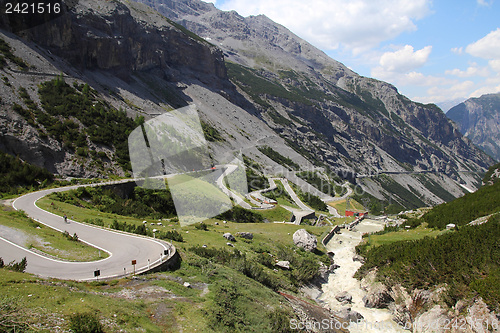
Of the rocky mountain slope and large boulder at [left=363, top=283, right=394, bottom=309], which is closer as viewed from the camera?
large boulder at [left=363, top=283, right=394, bottom=309]

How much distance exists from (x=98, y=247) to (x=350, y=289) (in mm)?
16270

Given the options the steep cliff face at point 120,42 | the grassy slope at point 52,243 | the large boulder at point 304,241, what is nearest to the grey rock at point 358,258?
the large boulder at point 304,241

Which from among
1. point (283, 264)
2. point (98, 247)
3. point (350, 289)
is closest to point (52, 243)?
point (98, 247)

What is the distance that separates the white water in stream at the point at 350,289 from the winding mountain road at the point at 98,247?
10.8 meters

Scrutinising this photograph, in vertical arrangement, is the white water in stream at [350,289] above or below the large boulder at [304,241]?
below

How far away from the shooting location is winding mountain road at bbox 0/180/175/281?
37.8 feet

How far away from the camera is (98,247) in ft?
49.0

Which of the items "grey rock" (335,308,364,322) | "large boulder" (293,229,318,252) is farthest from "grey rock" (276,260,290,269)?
"large boulder" (293,229,318,252)

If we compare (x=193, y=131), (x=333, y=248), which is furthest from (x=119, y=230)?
(x=193, y=131)

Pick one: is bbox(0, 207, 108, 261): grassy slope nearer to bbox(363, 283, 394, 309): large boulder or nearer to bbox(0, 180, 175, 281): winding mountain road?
bbox(0, 180, 175, 281): winding mountain road

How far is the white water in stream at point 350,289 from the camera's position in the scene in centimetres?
1559

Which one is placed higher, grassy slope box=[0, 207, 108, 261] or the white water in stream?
grassy slope box=[0, 207, 108, 261]

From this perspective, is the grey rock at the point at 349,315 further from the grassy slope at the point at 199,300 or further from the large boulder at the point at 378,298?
the grassy slope at the point at 199,300

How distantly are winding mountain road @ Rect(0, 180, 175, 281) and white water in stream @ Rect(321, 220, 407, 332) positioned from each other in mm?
10792
